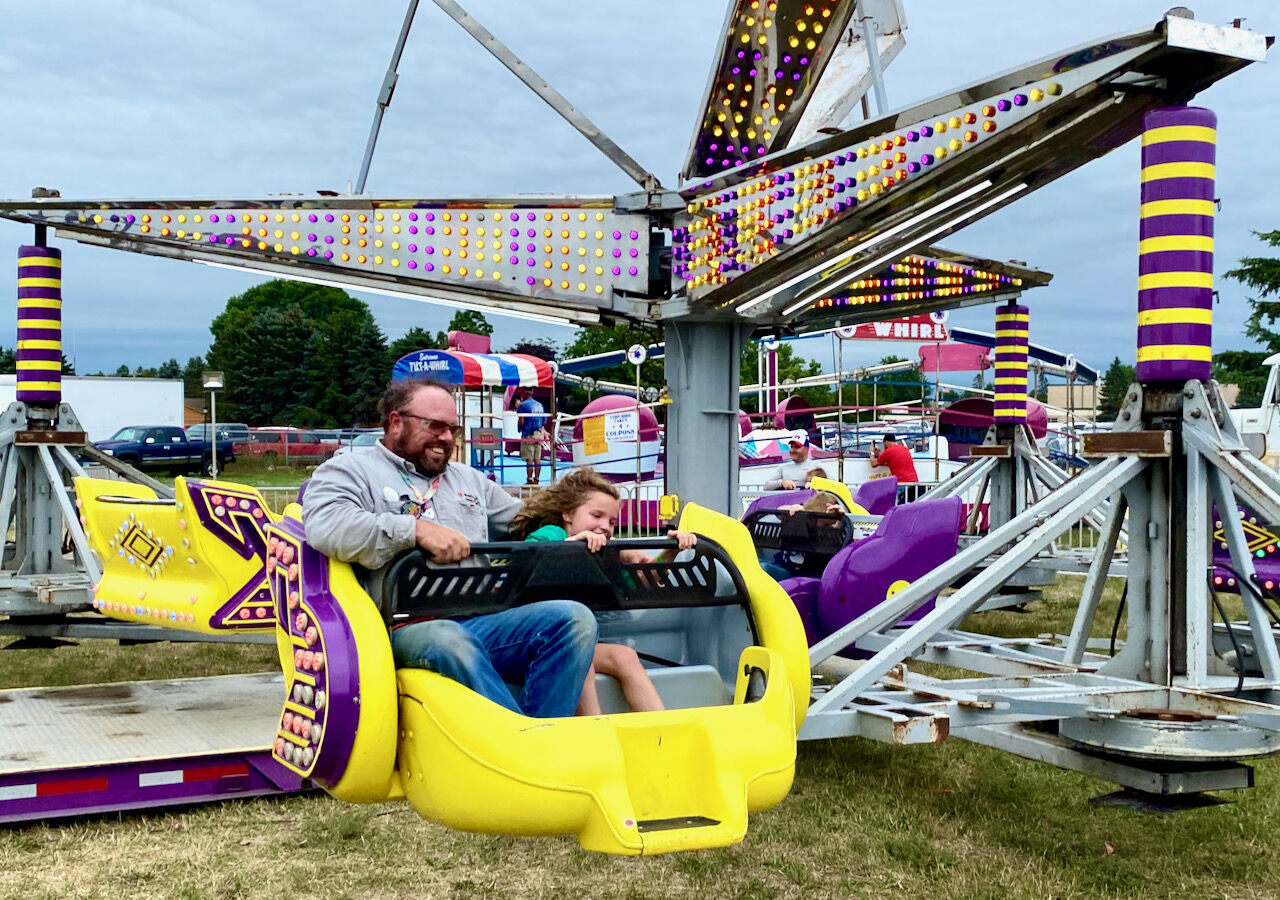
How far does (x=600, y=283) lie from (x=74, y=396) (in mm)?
35391

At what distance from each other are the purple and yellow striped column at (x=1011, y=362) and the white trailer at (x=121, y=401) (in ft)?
109

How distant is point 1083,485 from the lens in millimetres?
3844

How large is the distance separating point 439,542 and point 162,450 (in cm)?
2962

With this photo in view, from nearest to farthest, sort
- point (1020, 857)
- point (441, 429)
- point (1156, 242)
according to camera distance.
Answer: point (441, 429)
point (1156, 242)
point (1020, 857)

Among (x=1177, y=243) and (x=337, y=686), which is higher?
(x=1177, y=243)

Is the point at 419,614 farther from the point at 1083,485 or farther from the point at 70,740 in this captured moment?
the point at 70,740

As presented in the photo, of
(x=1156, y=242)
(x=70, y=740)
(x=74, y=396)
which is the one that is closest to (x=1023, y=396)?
(x=1156, y=242)

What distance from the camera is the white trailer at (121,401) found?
3750 centimetres

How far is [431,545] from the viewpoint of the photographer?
297 centimetres

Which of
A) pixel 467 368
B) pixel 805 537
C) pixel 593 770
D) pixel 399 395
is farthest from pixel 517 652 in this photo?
pixel 467 368

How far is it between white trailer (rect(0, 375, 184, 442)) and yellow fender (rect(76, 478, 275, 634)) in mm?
33425

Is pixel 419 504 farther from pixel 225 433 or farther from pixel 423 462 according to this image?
pixel 225 433

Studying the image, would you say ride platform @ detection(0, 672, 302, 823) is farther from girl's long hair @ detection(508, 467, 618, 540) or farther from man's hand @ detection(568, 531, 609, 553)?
man's hand @ detection(568, 531, 609, 553)

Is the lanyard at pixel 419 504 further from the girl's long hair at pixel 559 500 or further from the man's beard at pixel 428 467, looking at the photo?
the girl's long hair at pixel 559 500
